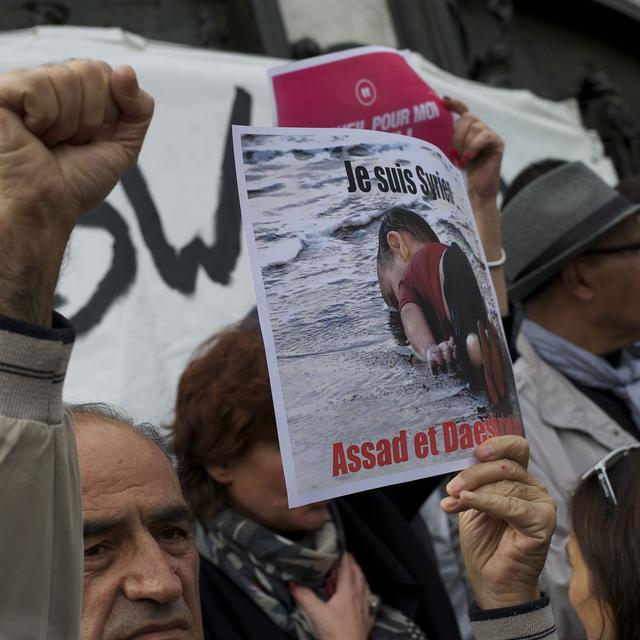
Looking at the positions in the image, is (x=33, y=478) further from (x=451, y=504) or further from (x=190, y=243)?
(x=190, y=243)

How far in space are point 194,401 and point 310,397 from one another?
2.66 ft

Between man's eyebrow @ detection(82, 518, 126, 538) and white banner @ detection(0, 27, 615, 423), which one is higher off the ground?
white banner @ detection(0, 27, 615, 423)

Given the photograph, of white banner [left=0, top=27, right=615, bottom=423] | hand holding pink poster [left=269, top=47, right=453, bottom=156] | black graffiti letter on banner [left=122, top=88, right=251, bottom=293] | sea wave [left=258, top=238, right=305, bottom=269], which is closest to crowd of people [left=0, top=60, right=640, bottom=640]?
hand holding pink poster [left=269, top=47, right=453, bottom=156]

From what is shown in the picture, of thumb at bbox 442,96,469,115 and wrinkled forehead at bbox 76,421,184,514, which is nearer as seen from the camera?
wrinkled forehead at bbox 76,421,184,514

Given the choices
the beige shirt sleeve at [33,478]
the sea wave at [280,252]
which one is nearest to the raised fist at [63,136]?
the beige shirt sleeve at [33,478]

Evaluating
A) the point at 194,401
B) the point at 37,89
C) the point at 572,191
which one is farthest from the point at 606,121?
the point at 37,89

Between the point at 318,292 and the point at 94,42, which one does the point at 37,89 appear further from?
the point at 94,42

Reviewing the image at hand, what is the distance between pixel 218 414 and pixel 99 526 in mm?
538

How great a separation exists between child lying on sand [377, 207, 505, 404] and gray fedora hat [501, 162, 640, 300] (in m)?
1.15

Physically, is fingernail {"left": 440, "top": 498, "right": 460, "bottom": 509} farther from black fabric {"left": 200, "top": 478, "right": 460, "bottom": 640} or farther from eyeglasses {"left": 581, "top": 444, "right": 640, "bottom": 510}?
black fabric {"left": 200, "top": 478, "right": 460, "bottom": 640}

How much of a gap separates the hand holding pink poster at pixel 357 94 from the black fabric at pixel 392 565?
728mm

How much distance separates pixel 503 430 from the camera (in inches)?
51.4

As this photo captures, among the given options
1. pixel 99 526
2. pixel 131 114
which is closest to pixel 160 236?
pixel 99 526

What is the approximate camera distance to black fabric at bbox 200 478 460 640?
1.79m
